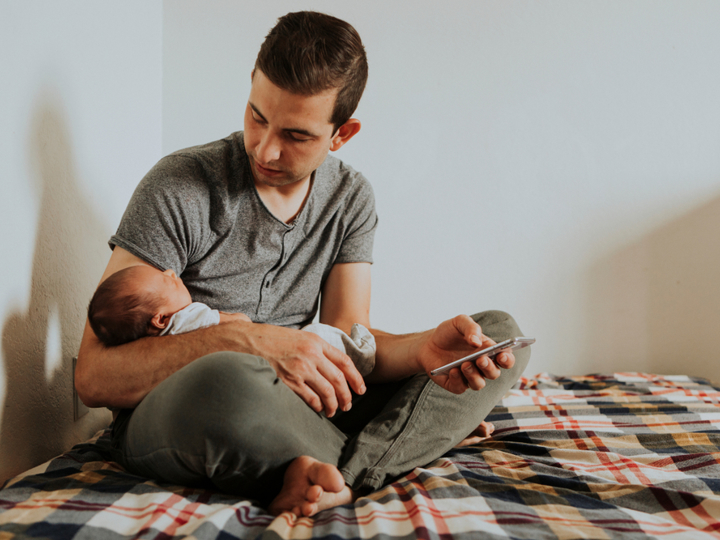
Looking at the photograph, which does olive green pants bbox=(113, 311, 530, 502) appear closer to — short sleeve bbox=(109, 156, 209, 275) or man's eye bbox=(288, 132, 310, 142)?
short sleeve bbox=(109, 156, 209, 275)

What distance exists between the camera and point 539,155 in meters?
1.93

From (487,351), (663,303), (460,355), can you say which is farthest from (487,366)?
(663,303)

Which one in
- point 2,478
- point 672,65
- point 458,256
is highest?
point 672,65

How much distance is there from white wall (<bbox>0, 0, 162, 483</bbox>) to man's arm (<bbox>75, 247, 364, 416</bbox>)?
146mm

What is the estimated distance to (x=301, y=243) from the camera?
1316 millimetres

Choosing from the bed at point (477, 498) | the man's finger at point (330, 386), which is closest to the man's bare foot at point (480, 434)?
the bed at point (477, 498)

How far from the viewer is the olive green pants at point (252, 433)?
74 cm

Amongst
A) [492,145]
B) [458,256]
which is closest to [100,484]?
[458,256]

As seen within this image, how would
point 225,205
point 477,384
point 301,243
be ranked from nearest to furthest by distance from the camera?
point 477,384, point 225,205, point 301,243

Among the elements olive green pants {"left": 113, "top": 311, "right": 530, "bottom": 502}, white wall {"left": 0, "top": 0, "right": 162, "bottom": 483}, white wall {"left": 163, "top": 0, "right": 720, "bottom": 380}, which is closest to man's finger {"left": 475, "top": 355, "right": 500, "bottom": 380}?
olive green pants {"left": 113, "top": 311, "right": 530, "bottom": 502}

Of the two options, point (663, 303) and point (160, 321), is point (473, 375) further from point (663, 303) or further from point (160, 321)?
point (663, 303)

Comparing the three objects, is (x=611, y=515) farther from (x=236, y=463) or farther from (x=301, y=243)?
(x=301, y=243)

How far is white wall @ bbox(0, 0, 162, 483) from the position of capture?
0.95 m

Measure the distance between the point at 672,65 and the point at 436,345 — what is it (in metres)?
1.54
